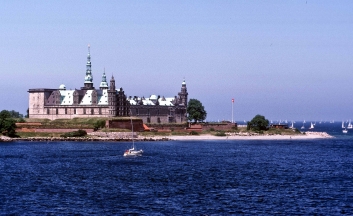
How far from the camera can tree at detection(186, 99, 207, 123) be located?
618ft

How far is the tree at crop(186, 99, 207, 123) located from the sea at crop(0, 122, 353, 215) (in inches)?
3632

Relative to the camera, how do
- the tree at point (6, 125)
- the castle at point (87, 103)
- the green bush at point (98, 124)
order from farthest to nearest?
the castle at point (87, 103) → the green bush at point (98, 124) → the tree at point (6, 125)

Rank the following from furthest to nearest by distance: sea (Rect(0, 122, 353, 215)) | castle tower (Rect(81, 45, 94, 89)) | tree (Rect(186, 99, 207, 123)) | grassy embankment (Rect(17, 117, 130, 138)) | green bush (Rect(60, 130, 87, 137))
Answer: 1. tree (Rect(186, 99, 207, 123))
2. castle tower (Rect(81, 45, 94, 89))
3. grassy embankment (Rect(17, 117, 130, 138))
4. green bush (Rect(60, 130, 87, 137))
5. sea (Rect(0, 122, 353, 215))

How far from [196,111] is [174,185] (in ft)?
428

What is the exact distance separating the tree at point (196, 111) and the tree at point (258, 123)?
20.1 metres

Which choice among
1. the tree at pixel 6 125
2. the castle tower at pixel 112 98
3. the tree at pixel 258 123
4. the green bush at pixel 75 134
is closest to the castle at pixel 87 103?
the castle tower at pixel 112 98

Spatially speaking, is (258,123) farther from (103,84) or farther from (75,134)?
(75,134)

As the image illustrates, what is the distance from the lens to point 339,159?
9294cm

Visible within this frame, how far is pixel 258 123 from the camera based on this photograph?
17138cm

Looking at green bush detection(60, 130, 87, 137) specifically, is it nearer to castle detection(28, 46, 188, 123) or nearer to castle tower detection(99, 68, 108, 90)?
castle detection(28, 46, 188, 123)

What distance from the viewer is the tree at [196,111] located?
618 feet

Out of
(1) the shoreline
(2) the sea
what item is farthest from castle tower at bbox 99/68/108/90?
(2) the sea

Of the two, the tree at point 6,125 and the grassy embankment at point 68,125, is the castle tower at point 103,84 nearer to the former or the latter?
the grassy embankment at point 68,125

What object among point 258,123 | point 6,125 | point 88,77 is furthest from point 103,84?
point 6,125
